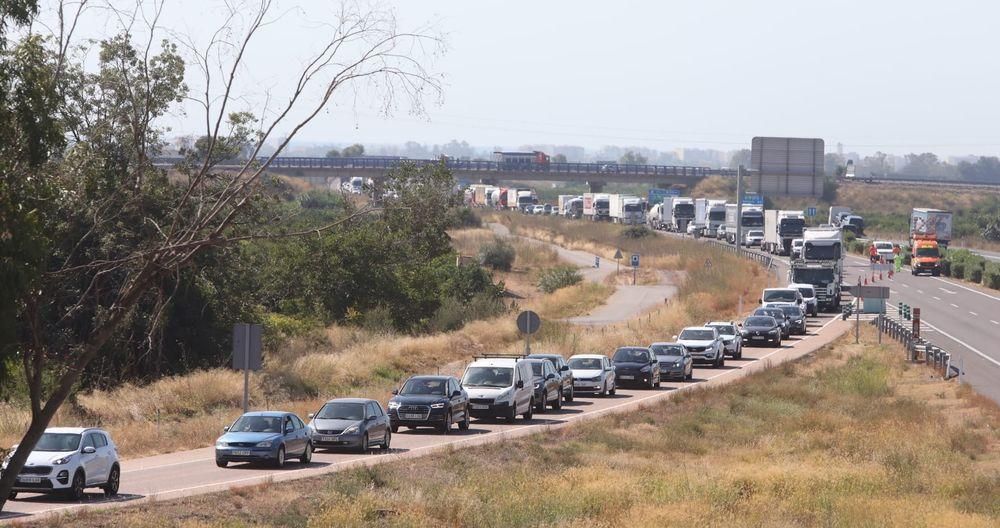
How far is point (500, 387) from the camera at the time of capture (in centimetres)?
3519

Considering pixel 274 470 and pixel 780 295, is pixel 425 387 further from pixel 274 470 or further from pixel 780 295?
pixel 780 295

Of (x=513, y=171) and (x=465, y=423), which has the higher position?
(x=513, y=171)

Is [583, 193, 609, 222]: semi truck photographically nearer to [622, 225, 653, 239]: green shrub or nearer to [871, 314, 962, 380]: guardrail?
[622, 225, 653, 239]: green shrub

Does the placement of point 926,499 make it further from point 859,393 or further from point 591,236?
point 591,236

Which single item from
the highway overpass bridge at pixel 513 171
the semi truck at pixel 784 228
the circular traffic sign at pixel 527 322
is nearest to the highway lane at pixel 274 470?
the circular traffic sign at pixel 527 322

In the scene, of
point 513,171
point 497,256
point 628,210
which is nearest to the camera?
point 497,256

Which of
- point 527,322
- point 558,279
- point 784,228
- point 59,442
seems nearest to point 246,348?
point 59,442

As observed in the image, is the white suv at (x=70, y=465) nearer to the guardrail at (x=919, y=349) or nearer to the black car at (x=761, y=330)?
the guardrail at (x=919, y=349)

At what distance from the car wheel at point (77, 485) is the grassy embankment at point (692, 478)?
191 centimetres

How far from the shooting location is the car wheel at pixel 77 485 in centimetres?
2158

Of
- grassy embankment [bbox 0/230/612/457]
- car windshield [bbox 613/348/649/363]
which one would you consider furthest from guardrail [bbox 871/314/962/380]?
grassy embankment [bbox 0/230/612/457]

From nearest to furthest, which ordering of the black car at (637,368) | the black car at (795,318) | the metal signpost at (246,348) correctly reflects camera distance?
the metal signpost at (246,348) < the black car at (637,368) < the black car at (795,318)

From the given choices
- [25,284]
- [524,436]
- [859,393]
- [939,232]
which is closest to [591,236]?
[939,232]

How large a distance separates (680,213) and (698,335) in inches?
3334
